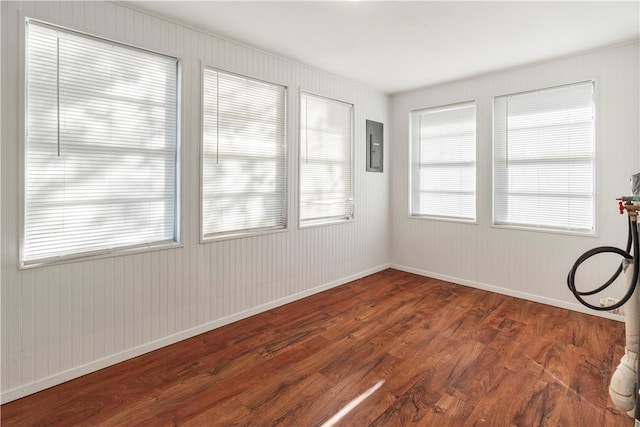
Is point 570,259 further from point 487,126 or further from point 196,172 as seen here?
point 196,172

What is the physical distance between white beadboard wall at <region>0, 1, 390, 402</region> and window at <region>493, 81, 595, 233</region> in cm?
210

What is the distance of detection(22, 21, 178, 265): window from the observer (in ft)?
7.11

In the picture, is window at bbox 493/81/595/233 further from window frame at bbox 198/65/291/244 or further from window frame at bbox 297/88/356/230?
window frame at bbox 198/65/291/244

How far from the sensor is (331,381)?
2.26 metres

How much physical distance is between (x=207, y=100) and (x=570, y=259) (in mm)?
4077

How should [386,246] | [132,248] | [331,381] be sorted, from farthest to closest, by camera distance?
[386,246], [132,248], [331,381]

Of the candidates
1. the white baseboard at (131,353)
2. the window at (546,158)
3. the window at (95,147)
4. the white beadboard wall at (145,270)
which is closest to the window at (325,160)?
the white beadboard wall at (145,270)

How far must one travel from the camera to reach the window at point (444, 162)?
4.32m

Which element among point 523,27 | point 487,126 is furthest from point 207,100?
point 487,126

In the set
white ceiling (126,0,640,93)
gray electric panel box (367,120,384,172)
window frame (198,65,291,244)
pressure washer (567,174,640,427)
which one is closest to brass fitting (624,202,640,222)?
pressure washer (567,174,640,427)

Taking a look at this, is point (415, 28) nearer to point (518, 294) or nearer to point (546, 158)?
point (546, 158)

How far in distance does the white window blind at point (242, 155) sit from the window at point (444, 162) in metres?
2.24

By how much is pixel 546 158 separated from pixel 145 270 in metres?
4.22

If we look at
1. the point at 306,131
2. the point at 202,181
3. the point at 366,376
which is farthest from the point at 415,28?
the point at 366,376
